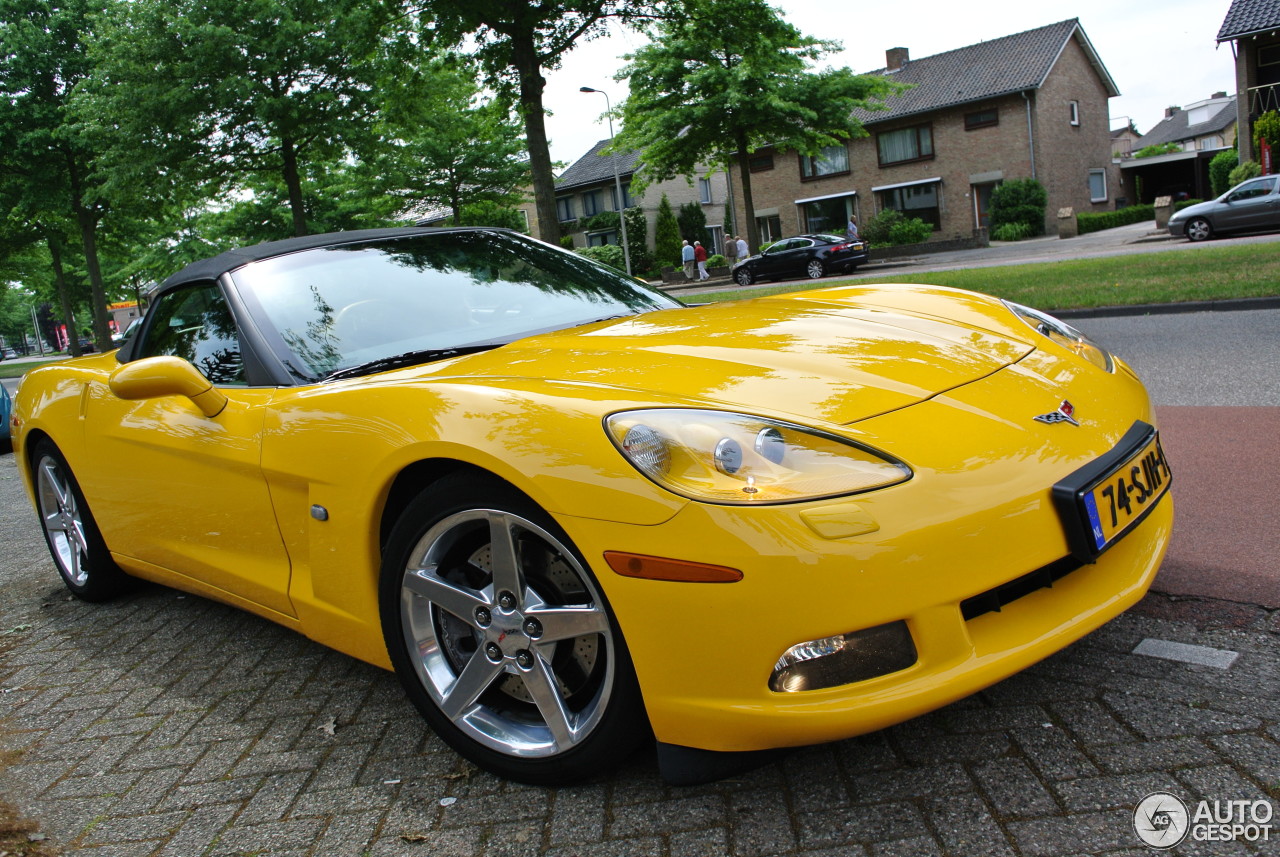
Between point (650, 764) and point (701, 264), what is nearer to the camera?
point (650, 764)

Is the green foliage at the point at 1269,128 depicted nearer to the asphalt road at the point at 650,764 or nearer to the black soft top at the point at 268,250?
the asphalt road at the point at 650,764

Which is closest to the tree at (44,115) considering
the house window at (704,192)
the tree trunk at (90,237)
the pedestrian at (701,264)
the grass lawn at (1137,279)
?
the tree trunk at (90,237)

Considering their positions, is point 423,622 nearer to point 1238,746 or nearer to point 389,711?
point 389,711

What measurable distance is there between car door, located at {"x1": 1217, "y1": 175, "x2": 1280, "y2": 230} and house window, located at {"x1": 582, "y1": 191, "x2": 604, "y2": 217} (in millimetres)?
36298

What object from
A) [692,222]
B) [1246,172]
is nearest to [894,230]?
[1246,172]

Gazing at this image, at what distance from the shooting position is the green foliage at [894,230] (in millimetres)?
35875

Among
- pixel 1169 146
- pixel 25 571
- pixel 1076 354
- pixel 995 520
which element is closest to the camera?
pixel 995 520

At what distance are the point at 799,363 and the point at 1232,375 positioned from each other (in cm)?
555

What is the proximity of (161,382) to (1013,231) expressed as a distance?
36.3 metres

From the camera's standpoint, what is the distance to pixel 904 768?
2117 mm

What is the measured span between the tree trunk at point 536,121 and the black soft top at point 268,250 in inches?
431

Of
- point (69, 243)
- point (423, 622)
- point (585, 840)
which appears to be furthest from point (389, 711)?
point (69, 243)

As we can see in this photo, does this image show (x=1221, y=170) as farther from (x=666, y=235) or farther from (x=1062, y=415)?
(x=1062, y=415)

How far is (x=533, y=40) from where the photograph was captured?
1449 cm
